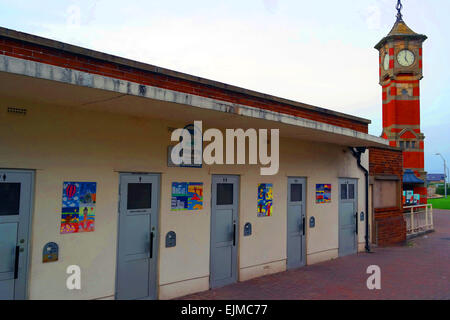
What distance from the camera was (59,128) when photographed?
16.3ft

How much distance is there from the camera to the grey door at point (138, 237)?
5.58m

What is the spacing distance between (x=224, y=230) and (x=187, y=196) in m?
1.21

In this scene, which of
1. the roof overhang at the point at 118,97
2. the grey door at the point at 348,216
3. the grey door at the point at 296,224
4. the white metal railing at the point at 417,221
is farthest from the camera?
the white metal railing at the point at 417,221

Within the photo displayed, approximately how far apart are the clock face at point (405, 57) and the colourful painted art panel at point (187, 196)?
95.3 feet

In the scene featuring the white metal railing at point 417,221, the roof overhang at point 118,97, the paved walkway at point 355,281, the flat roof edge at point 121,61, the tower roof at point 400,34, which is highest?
the tower roof at point 400,34

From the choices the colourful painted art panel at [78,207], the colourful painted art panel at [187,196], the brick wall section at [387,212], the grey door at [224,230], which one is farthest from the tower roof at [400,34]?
the colourful painted art panel at [78,207]

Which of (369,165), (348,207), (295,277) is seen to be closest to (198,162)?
(295,277)

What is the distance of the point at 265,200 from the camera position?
7.86m

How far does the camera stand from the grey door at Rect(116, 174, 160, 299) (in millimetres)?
5578
